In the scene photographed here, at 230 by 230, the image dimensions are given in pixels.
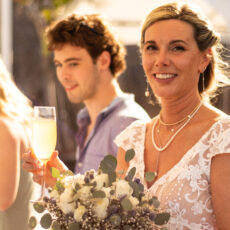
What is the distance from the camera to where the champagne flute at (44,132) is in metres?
2.15

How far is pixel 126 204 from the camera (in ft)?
4.66

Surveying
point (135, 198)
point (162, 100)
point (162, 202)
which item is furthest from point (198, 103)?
point (135, 198)

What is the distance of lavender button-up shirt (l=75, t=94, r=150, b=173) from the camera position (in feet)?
9.69

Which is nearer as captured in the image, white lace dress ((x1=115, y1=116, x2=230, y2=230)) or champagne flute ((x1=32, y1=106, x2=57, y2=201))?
white lace dress ((x1=115, y1=116, x2=230, y2=230))

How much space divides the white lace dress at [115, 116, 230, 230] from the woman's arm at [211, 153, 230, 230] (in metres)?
0.03

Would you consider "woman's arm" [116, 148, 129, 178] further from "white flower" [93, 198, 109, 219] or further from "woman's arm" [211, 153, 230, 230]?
"white flower" [93, 198, 109, 219]

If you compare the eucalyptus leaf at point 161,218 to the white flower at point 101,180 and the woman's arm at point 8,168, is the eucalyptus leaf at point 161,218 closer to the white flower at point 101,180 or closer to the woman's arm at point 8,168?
the white flower at point 101,180

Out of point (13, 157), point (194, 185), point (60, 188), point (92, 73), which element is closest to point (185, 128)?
point (194, 185)

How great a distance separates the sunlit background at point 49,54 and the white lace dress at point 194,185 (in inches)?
133

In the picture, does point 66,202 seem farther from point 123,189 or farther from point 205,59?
point 205,59

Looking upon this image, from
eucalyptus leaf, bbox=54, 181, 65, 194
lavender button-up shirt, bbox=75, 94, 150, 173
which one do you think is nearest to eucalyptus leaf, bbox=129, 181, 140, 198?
eucalyptus leaf, bbox=54, 181, 65, 194

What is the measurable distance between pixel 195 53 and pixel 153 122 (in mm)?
447

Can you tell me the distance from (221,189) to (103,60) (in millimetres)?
1725

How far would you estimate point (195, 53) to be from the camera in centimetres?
202
